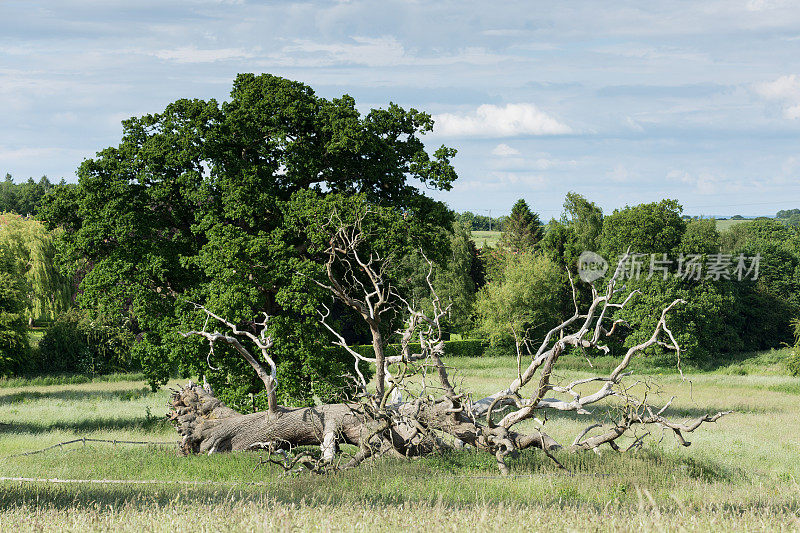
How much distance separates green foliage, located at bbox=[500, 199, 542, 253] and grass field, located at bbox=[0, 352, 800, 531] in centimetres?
4881

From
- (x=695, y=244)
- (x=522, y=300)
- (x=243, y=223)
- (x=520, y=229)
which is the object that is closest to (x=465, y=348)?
→ (x=522, y=300)

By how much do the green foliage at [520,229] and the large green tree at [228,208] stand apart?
54.2 metres

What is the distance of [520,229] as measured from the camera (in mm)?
78938

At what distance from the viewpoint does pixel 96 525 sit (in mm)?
7898

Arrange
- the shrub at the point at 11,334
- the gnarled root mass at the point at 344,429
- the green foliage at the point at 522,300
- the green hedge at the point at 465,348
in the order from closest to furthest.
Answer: the gnarled root mass at the point at 344,429 → the shrub at the point at 11,334 → the green foliage at the point at 522,300 → the green hedge at the point at 465,348

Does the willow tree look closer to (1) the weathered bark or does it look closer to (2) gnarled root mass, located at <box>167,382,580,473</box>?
(2) gnarled root mass, located at <box>167,382,580,473</box>

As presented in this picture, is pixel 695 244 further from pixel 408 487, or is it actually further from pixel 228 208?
pixel 408 487

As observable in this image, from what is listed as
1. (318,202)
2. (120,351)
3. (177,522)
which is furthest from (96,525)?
(120,351)

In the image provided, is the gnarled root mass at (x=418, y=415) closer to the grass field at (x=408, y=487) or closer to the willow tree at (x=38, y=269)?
the grass field at (x=408, y=487)

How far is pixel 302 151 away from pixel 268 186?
5.60 feet

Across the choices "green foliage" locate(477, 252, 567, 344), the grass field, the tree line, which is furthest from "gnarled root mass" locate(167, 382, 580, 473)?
"green foliage" locate(477, 252, 567, 344)

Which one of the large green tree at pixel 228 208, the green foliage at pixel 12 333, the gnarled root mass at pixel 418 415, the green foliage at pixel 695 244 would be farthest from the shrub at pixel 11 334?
the green foliage at pixel 695 244

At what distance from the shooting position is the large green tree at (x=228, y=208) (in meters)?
22.5

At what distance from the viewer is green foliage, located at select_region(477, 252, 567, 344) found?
55.7 metres
